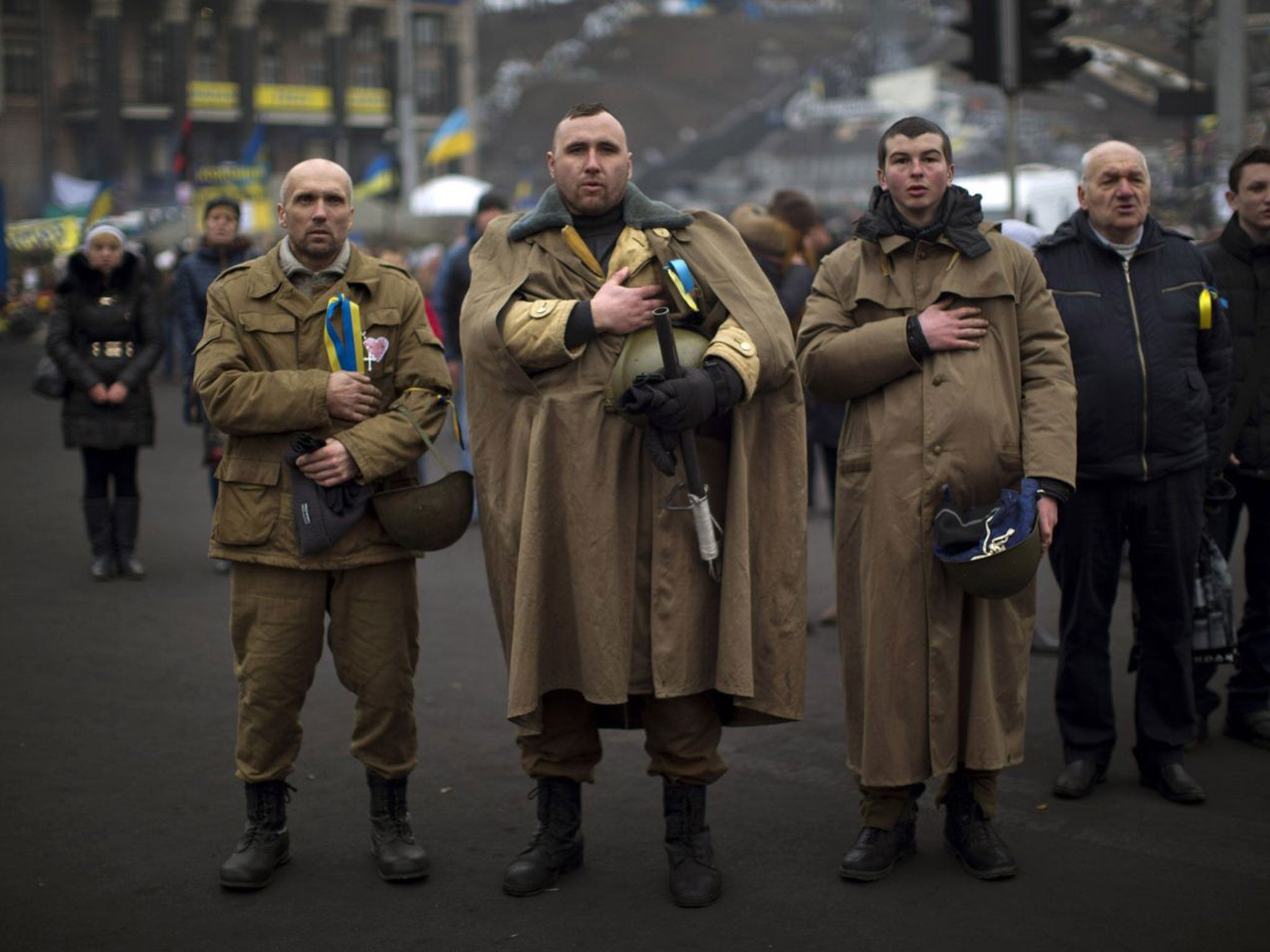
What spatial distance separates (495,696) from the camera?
715 centimetres

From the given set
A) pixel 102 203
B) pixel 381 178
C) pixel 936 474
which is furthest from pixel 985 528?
pixel 381 178

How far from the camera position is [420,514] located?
4.80 meters

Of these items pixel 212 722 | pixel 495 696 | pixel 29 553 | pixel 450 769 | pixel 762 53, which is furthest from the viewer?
pixel 762 53

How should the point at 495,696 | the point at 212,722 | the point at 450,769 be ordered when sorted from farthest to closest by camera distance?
the point at 495,696
the point at 212,722
the point at 450,769

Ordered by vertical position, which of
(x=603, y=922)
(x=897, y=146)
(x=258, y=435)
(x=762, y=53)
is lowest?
(x=603, y=922)

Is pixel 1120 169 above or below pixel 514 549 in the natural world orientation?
above

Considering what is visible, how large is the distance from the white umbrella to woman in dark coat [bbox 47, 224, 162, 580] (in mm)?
27351

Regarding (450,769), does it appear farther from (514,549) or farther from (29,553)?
(29,553)

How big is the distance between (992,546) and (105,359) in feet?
21.4

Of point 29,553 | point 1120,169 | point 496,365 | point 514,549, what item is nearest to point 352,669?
point 514,549

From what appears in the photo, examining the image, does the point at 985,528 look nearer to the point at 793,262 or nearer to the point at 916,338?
the point at 916,338

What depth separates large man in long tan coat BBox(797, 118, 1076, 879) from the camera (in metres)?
4.87

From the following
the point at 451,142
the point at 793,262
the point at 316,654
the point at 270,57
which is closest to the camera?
the point at 316,654

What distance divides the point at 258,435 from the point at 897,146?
209 centimetres
